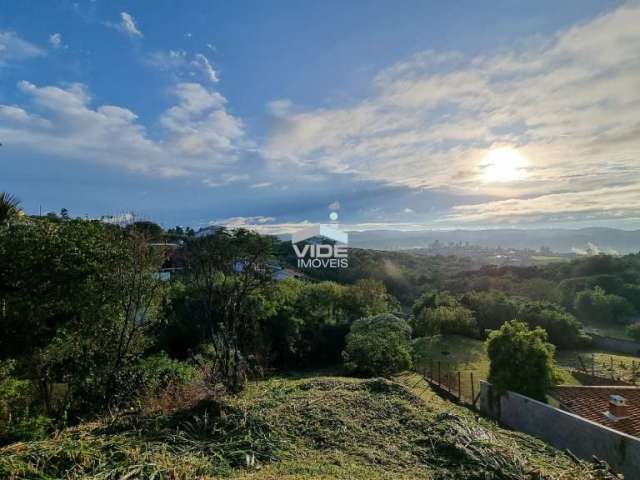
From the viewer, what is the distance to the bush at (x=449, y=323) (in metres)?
21.5

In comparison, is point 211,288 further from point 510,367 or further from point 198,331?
point 510,367

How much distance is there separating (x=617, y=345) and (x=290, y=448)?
2464cm

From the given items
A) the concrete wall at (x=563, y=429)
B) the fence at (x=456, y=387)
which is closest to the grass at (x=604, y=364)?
the fence at (x=456, y=387)

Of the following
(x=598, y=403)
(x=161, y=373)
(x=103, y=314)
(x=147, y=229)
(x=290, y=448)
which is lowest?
(x=598, y=403)

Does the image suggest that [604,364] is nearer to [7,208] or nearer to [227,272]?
[227,272]

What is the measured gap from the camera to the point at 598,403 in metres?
7.69

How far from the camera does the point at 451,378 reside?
36.2 ft

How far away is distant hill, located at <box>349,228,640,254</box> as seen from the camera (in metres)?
112

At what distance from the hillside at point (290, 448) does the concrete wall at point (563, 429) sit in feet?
5.01

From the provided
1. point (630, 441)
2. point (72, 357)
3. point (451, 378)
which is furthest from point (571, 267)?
point (72, 357)

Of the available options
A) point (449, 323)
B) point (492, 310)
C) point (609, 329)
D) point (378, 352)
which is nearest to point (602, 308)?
point (609, 329)

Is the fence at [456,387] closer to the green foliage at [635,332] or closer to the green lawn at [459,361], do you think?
the green lawn at [459,361]

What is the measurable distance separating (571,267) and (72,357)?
149 ft

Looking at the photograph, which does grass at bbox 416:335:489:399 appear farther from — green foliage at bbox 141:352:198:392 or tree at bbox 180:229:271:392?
green foliage at bbox 141:352:198:392
